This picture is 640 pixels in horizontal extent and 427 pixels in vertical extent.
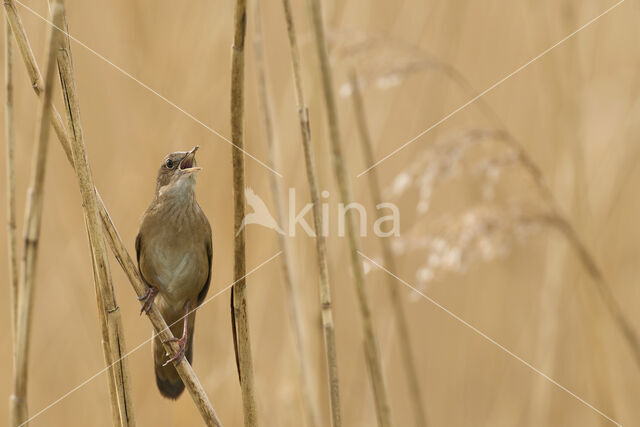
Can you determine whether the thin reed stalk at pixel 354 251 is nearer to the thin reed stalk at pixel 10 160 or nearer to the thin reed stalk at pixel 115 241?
the thin reed stalk at pixel 115 241

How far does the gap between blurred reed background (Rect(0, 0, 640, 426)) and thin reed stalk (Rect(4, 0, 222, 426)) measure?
1.94 feet

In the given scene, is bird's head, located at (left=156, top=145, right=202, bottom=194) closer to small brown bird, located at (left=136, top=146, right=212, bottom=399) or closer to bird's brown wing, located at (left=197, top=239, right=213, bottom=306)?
small brown bird, located at (left=136, top=146, right=212, bottom=399)

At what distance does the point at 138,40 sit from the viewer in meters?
2.06

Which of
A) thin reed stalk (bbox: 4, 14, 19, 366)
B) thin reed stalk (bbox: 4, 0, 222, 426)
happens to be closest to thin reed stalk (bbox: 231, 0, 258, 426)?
thin reed stalk (bbox: 4, 0, 222, 426)

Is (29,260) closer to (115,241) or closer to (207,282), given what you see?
(115,241)

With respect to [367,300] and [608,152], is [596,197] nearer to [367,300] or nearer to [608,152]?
[608,152]

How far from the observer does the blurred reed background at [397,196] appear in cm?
183

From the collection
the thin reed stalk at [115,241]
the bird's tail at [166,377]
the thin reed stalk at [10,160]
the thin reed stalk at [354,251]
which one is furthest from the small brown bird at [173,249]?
the thin reed stalk at [354,251]

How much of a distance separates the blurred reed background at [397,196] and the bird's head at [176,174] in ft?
0.38

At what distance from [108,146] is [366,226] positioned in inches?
40.1

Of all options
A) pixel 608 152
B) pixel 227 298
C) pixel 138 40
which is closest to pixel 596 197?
pixel 608 152

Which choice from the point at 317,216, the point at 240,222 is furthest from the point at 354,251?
the point at 240,222

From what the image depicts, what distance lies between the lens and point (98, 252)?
101cm

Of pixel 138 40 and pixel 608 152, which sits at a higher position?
pixel 138 40
